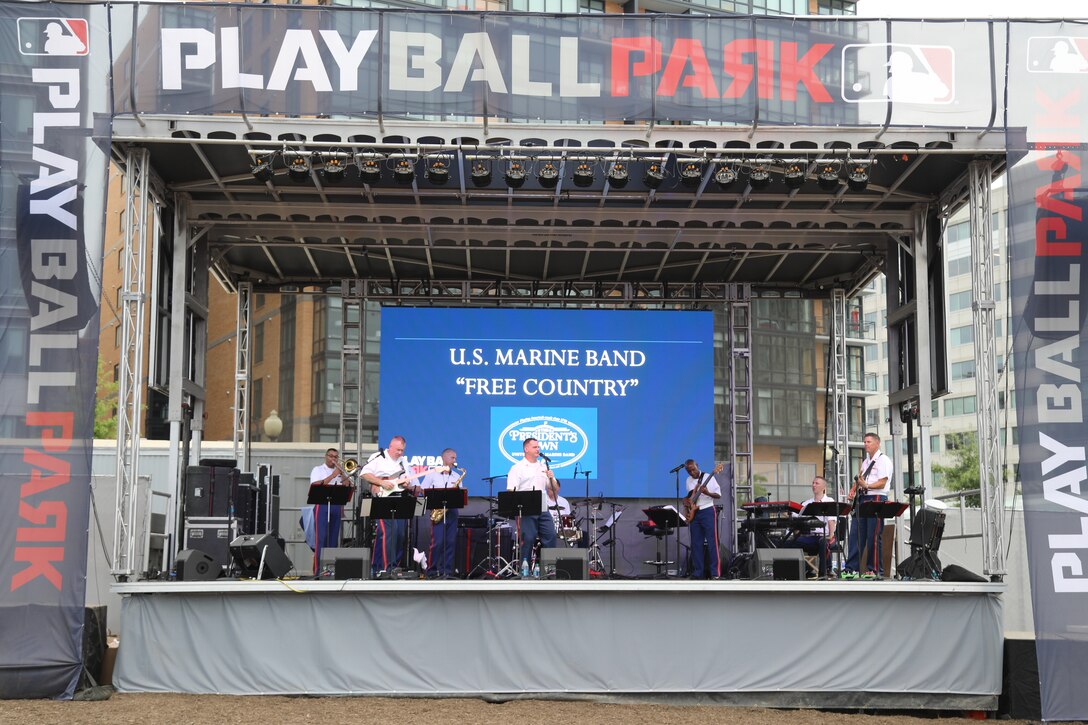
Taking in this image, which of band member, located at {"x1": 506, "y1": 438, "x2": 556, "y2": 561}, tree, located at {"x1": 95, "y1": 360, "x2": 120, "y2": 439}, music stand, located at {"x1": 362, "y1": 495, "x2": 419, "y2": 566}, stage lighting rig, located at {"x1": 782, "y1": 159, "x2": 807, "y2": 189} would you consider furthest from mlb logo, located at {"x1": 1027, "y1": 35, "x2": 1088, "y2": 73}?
tree, located at {"x1": 95, "y1": 360, "x2": 120, "y2": 439}

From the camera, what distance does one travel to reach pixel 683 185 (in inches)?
526

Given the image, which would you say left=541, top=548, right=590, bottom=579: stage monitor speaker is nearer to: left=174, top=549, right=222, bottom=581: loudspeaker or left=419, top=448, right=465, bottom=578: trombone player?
left=419, top=448, right=465, bottom=578: trombone player

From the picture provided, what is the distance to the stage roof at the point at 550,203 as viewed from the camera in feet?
37.6

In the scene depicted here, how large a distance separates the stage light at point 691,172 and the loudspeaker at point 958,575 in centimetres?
492

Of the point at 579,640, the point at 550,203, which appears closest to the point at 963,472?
the point at 550,203

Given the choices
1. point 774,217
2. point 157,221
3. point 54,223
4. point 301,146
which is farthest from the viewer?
point 774,217

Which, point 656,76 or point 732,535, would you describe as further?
point 732,535

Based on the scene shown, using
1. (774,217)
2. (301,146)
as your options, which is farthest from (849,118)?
(301,146)

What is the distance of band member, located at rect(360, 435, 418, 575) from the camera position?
14.0 metres

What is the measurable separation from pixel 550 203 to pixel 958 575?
6.31 metres

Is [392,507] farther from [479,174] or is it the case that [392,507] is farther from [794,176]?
[794,176]

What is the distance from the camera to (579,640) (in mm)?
11422

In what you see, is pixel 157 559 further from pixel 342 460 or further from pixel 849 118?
pixel 849 118

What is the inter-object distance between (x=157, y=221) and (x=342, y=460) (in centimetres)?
457
